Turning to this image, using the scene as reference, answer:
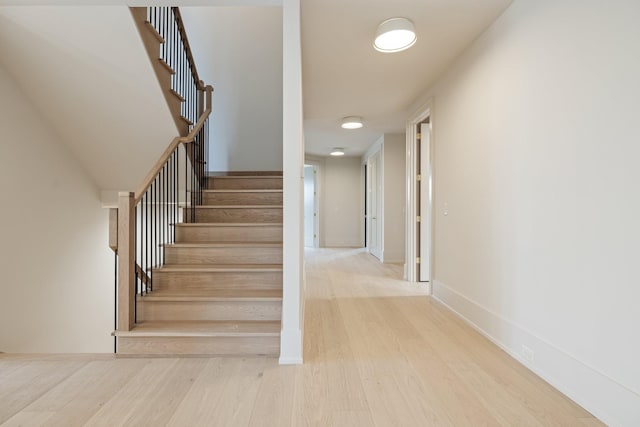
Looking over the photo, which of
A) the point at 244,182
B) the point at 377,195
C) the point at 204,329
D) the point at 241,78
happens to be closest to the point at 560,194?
the point at 204,329

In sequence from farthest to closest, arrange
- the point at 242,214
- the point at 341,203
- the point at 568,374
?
the point at 341,203 < the point at 242,214 < the point at 568,374

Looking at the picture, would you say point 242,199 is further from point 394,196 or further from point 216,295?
point 394,196

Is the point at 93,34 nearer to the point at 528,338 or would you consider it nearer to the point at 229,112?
the point at 229,112

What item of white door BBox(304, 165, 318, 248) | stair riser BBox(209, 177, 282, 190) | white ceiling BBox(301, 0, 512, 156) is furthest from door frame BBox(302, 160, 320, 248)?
stair riser BBox(209, 177, 282, 190)

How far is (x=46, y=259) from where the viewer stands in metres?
2.95

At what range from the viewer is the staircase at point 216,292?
6.79ft

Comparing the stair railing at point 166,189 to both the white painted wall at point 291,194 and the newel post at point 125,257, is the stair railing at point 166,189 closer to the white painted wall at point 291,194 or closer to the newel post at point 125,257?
the newel post at point 125,257

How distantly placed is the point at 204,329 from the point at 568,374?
79.2 inches

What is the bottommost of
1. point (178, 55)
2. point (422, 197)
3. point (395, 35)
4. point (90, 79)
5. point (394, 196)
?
point (422, 197)

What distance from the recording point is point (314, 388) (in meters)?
1.69

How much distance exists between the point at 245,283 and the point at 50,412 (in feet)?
4.31

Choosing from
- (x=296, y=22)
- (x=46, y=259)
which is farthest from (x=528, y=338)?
(x=46, y=259)

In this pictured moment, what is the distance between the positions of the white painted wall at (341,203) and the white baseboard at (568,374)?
220 inches

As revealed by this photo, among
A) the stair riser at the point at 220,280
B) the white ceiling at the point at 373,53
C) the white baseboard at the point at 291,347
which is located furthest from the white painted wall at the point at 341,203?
the white baseboard at the point at 291,347
